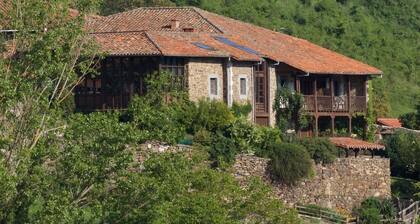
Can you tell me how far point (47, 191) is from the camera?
36688mm

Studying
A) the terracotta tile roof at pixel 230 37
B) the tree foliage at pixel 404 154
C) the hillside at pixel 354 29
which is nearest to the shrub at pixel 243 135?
the terracotta tile roof at pixel 230 37

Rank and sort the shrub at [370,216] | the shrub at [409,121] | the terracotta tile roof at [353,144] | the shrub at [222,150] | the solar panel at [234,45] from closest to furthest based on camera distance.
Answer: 1. the shrub at [222,150]
2. the shrub at [370,216]
3. the terracotta tile roof at [353,144]
4. the solar panel at [234,45]
5. the shrub at [409,121]

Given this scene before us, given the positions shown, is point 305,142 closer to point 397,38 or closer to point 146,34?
point 146,34

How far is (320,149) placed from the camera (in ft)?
182

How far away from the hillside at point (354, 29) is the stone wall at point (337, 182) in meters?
17.1

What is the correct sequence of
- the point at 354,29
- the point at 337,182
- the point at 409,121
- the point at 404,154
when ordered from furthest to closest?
the point at 354,29 → the point at 409,121 → the point at 404,154 → the point at 337,182

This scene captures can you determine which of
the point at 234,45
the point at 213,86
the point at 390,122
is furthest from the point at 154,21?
the point at 390,122

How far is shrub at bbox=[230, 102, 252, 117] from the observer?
5641cm

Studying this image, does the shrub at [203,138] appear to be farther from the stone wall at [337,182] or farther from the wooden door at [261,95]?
the wooden door at [261,95]

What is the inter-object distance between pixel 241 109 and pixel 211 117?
3.76 m

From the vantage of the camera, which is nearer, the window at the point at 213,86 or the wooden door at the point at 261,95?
the window at the point at 213,86

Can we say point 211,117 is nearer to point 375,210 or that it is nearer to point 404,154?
point 375,210

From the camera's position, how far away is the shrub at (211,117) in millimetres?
53312

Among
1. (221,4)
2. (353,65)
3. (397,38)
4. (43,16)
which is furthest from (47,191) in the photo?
(397,38)
